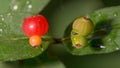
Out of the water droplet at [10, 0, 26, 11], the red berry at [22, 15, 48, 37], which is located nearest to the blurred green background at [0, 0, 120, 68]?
the water droplet at [10, 0, 26, 11]

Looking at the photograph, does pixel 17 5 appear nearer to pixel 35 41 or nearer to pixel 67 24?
pixel 35 41

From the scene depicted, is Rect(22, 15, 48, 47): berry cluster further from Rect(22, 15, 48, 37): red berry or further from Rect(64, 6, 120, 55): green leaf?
Rect(64, 6, 120, 55): green leaf

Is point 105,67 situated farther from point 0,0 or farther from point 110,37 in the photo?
point 0,0

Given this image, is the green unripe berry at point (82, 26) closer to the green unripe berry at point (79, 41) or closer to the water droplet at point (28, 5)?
the green unripe berry at point (79, 41)

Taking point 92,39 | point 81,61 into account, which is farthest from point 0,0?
point 81,61

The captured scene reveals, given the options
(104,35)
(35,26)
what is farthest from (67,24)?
(35,26)

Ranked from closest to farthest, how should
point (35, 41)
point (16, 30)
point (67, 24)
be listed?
point (35, 41) → point (16, 30) → point (67, 24)
